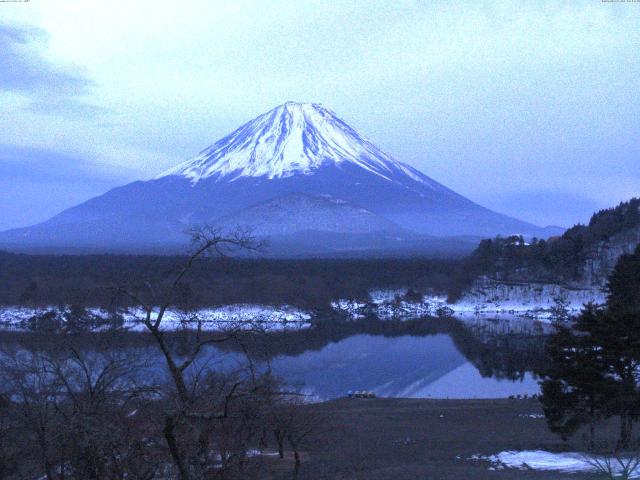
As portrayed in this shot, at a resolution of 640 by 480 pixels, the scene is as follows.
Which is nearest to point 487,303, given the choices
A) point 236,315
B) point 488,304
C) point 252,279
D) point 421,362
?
point 488,304

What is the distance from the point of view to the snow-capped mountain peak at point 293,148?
150 metres

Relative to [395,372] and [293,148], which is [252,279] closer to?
[395,372]

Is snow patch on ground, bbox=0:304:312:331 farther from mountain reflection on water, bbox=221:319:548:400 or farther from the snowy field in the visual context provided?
the snowy field

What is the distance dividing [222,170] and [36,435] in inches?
6258

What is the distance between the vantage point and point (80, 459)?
6.05m

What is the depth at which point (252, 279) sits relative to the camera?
48.5m

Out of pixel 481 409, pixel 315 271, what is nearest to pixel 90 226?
pixel 315 271

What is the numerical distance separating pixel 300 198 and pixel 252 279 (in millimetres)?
101368

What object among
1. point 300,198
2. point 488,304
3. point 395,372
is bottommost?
point 395,372

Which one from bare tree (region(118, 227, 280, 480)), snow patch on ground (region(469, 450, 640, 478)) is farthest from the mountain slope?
bare tree (region(118, 227, 280, 480))

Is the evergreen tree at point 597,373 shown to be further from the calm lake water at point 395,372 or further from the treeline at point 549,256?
the treeline at point 549,256

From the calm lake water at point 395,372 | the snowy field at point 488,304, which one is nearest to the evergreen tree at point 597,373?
the calm lake water at point 395,372

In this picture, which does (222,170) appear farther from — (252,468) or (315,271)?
(252,468)

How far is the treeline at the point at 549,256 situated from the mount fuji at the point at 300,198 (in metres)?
84.4
